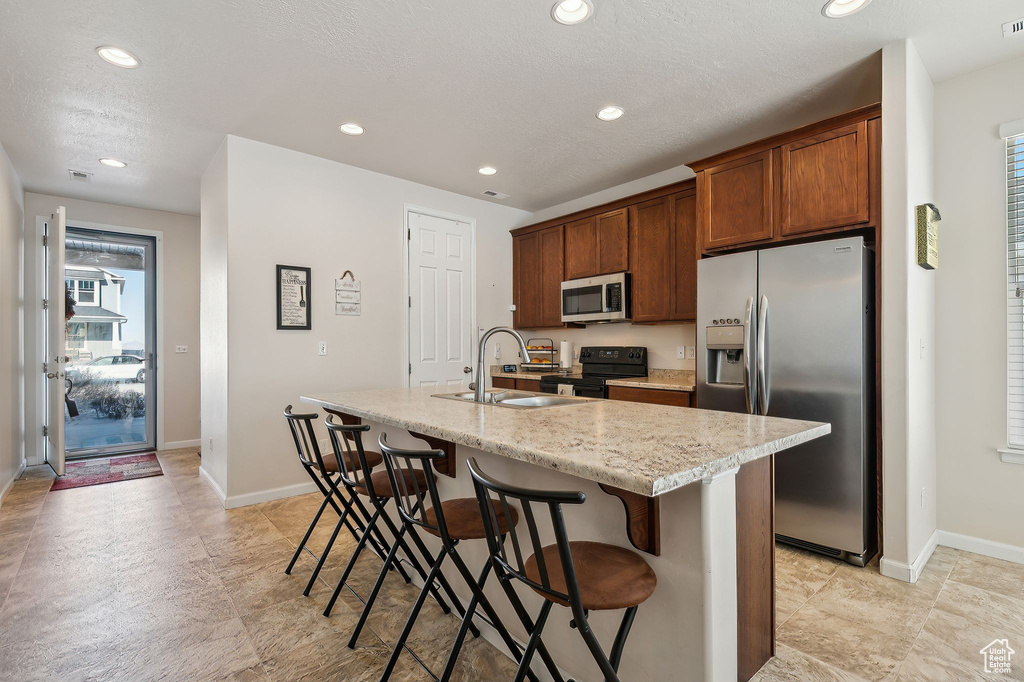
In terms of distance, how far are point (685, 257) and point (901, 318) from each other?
1583 mm

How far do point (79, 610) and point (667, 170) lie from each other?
180 inches

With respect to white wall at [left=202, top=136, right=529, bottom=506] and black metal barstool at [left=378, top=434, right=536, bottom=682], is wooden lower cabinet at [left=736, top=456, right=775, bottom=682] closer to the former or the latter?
black metal barstool at [left=378, top=434, right=536, bottom=682]

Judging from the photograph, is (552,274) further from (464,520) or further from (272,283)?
(464,520)

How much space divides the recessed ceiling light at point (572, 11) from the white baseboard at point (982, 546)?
3328mm

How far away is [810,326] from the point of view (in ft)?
8.87

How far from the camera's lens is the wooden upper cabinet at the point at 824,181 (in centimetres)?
260

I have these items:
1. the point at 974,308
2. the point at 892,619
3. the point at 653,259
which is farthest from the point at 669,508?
the point at 653,259

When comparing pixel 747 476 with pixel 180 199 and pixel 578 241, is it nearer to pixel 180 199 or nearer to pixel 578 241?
pixel 578 241

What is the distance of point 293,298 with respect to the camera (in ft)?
12.4

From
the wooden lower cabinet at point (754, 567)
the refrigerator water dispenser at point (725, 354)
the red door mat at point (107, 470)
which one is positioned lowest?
the red door mat at point (107, 470)

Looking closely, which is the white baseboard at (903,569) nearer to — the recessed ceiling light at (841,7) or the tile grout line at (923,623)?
the tile grout line at (923,623)

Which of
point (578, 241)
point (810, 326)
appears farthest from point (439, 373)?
point (810, 326)

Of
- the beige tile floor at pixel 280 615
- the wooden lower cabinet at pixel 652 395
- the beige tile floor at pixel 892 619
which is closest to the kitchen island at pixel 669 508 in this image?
the beige tile floor at pixel 892 619

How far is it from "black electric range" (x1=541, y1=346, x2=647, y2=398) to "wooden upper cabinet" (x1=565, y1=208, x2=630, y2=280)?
714 millimetres
